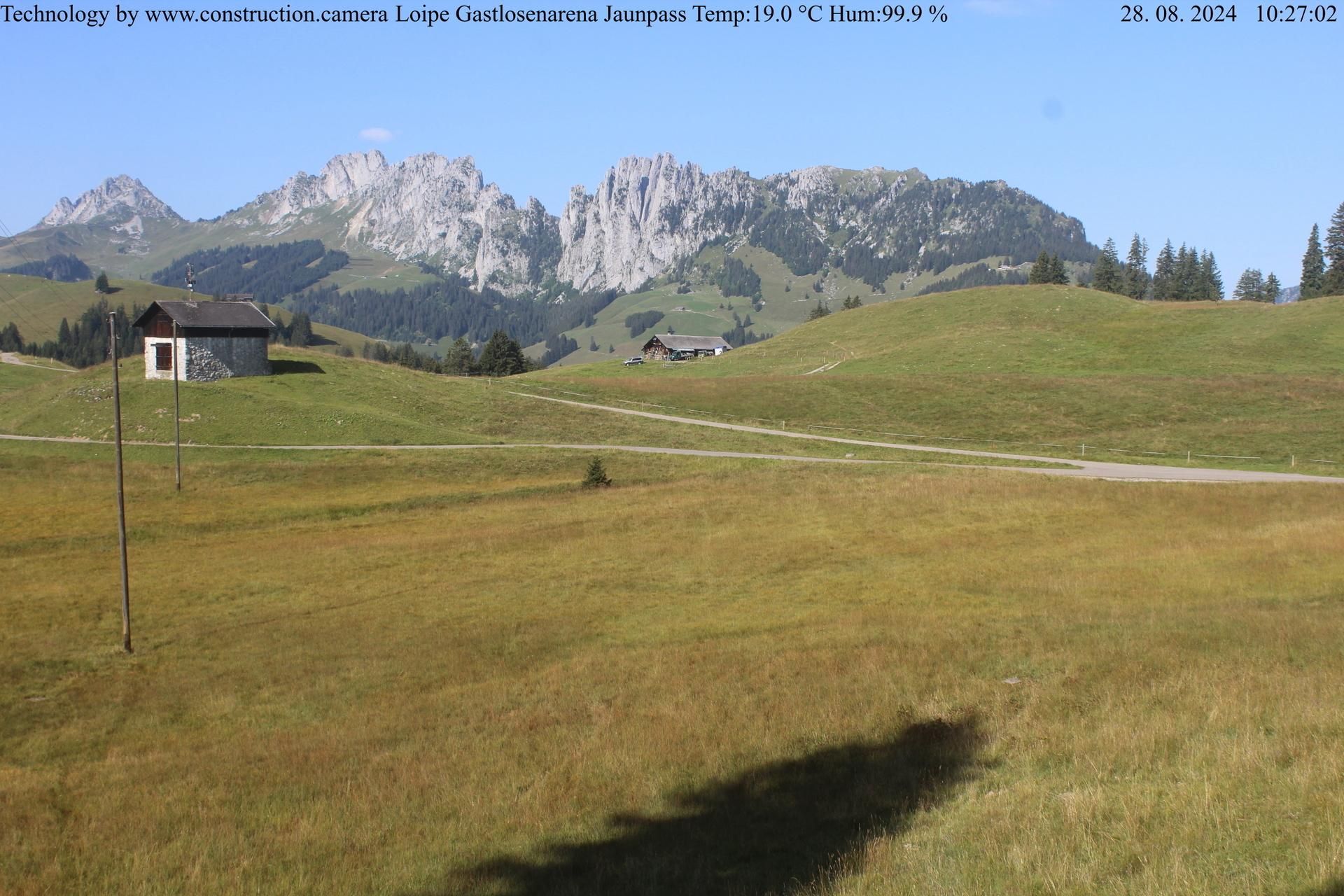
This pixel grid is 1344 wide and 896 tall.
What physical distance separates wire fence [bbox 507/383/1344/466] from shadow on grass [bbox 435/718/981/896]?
208 ft

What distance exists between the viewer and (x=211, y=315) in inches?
3647

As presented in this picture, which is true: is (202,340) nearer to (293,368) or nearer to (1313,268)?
(293,368)

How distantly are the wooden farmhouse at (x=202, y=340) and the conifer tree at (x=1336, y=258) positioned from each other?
172493 mm

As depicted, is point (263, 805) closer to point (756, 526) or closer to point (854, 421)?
point (756, 526)

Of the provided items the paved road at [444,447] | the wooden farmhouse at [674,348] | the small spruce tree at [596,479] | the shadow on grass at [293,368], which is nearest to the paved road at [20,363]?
the shadow on grass at [293,368]

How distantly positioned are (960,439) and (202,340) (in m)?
68.6

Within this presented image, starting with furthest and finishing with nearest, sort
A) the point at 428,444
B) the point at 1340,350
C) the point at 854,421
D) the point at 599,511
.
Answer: the point at 1340,350, the point at 854,421, the point at 428,444, the point at 599,511

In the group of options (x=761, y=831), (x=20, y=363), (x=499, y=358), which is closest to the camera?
(x=761, y=831)

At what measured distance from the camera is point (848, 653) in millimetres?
22844

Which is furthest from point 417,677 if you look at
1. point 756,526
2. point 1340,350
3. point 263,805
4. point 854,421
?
point 1340,350

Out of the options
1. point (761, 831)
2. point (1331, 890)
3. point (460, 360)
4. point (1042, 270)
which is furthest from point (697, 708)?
point (1042, 270)

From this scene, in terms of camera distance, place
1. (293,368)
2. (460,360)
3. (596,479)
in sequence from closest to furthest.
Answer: (596,479) < (293,368) < (460,360)

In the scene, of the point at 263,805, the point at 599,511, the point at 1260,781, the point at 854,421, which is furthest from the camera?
the point at 854,421

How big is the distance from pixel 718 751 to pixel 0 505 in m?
54.6
